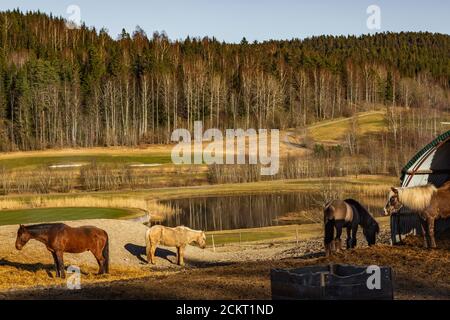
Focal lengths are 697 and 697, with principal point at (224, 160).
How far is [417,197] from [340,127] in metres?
90.2

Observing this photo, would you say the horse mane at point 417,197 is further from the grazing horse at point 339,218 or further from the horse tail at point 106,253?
the horse tail at point 106,253

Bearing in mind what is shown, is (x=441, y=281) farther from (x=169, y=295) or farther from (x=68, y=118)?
(x=68, y=118)

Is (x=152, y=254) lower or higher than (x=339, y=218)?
lower

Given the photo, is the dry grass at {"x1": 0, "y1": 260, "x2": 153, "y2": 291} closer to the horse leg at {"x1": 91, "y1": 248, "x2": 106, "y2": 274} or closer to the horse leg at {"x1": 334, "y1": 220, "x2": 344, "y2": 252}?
the horse leg at {"x1": 91, "y1": 248, "x2": 106, "y2": 274}

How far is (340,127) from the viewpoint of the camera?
109 m

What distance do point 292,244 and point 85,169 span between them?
140 ft

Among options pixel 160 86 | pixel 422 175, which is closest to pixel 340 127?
pixel 160 86

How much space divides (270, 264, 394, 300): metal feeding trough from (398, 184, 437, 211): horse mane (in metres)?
8.26

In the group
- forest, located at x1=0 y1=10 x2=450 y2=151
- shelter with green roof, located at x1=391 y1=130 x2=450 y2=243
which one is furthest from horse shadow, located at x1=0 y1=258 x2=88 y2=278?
forest, located at x1=0 y1=10 x2=450 y2=151

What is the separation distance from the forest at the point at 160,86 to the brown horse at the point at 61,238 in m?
78.0

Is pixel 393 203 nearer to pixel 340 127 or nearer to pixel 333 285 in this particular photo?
pixel 333 285

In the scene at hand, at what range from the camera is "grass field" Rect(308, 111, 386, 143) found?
4036 inches

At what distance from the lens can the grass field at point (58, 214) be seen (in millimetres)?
38531
